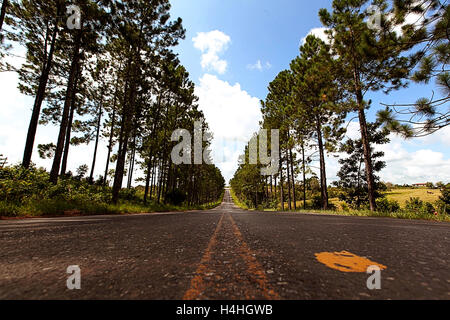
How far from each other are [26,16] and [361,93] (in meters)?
21.8

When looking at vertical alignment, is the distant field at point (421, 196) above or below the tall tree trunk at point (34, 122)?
below

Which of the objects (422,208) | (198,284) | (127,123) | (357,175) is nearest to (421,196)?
(357,175)

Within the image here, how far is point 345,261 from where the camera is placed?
5.43ft

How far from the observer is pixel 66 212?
790cm

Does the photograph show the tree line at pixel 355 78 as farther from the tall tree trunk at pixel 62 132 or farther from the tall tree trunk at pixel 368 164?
the tall tree trunk at pixel 62 132

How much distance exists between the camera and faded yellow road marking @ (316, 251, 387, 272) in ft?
4.80

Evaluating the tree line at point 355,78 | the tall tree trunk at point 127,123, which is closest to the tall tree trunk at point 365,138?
the tree line at point 355,78

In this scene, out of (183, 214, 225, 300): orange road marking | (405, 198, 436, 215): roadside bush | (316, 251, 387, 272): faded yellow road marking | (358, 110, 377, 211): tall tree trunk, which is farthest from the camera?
(358, 110, 377, 211): tall tree trunk

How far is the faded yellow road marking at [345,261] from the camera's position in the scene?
146cm

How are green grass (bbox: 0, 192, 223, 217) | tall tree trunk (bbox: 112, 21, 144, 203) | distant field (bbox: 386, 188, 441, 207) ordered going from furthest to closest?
1. distant field (bbox: 386, 188, 441, 207)
2. tall tree trunk (bbox: 112, 21, 144, 203)
3. green grass (bbox: 0, 192, 223, 217)

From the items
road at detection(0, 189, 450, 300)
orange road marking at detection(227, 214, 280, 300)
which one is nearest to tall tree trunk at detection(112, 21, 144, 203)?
road at detection(0, 189, 450, 300)

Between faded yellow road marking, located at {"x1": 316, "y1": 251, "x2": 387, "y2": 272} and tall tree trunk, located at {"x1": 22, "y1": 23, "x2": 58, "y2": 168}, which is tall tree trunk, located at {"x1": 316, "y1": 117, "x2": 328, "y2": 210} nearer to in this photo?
faded yellow road marking, located at {"x1": 316, "y1": 251, "x2": 387, "y2": 272}

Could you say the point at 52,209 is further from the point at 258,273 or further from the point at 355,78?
the point at 355,78
